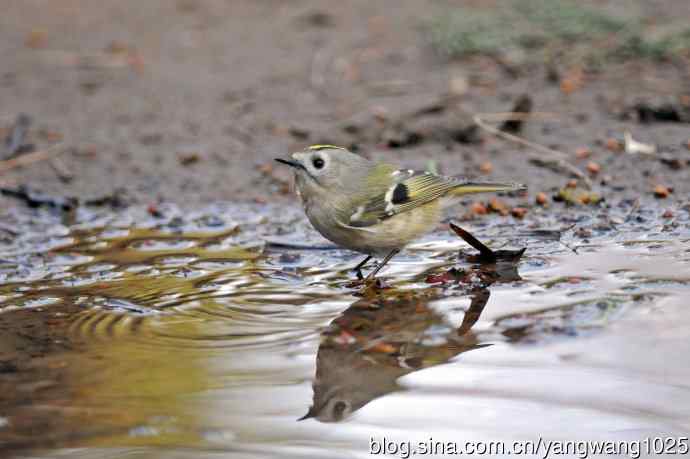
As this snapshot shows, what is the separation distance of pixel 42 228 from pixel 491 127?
3.10m

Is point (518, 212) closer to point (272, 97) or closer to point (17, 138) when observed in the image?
point (272, 97)

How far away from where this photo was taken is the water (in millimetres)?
2840

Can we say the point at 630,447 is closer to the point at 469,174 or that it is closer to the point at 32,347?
the point at 32,347

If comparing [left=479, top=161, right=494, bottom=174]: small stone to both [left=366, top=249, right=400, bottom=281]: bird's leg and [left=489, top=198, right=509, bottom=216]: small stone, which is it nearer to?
[left=489, top=198, right=509, bottom=216]: small stone

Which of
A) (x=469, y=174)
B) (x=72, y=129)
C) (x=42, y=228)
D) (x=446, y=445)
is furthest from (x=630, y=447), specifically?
(x=72, y=129)

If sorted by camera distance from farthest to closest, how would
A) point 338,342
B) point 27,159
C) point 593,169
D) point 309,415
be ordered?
point 27,159, point 593,169, point 338,342, point 309,415

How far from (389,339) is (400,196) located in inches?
51.9

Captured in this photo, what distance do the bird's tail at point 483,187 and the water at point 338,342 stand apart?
297 millimetres

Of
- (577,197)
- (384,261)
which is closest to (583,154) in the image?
(577,197)

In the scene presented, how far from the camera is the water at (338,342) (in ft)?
9.32

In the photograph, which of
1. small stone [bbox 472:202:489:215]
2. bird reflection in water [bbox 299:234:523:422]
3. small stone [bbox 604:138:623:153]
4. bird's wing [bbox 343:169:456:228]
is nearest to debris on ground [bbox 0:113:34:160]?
bird's wing [bbox 343:169:456:228]

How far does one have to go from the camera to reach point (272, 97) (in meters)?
7.76

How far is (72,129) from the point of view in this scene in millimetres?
7496

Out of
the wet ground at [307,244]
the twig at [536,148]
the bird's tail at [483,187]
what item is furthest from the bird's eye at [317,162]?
the twig at [536,148]
